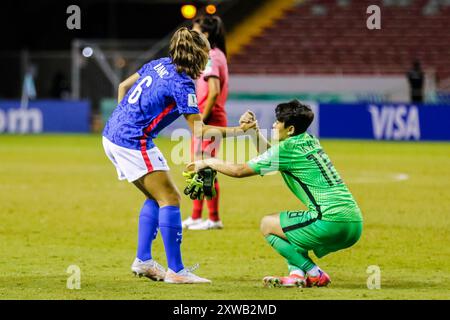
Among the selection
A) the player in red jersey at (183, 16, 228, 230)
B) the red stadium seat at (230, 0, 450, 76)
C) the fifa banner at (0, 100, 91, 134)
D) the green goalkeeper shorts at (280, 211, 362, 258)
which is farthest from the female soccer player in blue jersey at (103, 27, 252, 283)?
the red stadium seat at (230, 0, 450, 76)

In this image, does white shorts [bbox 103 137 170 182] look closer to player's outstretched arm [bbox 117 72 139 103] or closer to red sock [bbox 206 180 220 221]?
player's outstretched arm [bbox 117 72 139 103]

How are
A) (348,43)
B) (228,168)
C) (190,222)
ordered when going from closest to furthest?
(228,168) < (190,222) < (348,43)

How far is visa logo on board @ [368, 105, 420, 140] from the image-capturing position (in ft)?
99.0

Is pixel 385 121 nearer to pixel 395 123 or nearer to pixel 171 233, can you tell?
pixel 395 123

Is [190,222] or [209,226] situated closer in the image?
[209,226]

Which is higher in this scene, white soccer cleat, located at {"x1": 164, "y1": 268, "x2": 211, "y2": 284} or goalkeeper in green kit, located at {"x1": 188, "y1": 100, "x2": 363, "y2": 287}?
goalkeeper in green kit, located at {"x1": 188, "y1": 100, "x2": 363, "y2": 287}

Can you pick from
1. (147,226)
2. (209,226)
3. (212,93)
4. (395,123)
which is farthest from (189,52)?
(395,123)

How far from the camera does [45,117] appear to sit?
3431 cm

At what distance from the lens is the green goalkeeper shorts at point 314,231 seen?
8188mm

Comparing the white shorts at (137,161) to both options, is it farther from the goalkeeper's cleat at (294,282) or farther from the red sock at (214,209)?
the red sock at (214,209)

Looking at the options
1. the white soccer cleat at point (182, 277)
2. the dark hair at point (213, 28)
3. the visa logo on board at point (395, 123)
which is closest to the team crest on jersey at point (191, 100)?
the white soccer cleat at point (182, 277)

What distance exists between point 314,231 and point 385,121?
22.8 metres

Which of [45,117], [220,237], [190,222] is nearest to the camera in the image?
[220,237]

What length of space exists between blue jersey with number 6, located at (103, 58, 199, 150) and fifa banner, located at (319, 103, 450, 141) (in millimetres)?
21860
